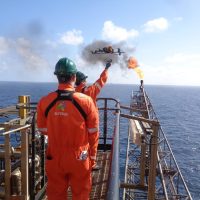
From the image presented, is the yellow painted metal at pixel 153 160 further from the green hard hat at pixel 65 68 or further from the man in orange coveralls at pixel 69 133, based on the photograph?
the green hard hat at pixel 65 68

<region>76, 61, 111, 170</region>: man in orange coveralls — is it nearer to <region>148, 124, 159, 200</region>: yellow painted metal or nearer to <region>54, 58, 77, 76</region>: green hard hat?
<region>148, 124, 159, 200</region>: yellow painted metal

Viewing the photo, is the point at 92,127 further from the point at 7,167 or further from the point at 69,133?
the point at 7,167

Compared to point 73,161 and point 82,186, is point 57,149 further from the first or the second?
point 82,186

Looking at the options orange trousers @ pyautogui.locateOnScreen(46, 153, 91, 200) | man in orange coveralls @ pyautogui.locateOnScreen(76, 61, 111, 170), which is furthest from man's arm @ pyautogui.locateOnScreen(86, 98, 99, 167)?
man in orange coveralls @ pyautogui.locateOnScreen(76, 61, 111, 170)

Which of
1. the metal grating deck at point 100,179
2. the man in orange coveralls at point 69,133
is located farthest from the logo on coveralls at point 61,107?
the metal grating deck at point 100,179

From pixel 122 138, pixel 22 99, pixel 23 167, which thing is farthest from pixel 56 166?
pixel 122 138

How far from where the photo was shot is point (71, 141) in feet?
13.2

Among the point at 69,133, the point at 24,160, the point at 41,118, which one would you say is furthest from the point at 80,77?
the point at 69,133

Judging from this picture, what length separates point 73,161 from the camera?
400 centimetres

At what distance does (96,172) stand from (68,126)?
4744mm

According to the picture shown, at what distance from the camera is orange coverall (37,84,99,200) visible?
4000mm

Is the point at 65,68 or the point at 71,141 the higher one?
the point at 65,68

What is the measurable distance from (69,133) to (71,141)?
0.36 feet

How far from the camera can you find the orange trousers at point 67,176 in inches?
159
